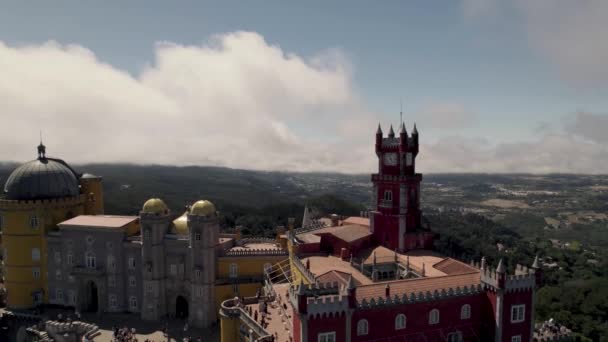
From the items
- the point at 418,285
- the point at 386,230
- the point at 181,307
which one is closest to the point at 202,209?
the point at 181,307

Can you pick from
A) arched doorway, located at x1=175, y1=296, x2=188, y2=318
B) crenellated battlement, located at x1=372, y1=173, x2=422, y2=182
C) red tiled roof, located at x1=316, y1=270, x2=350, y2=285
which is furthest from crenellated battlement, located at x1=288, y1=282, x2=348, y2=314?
arched doorway, located at x1=175, y1=296, x2=188, y2=318

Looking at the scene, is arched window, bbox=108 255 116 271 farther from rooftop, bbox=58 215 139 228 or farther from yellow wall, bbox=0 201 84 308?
yellow wall, bbox=0 201 84 308

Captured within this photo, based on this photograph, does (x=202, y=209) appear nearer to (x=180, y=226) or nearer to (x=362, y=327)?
(x=180, y=226)

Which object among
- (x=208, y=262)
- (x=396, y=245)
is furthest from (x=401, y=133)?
(x=208, y=262)

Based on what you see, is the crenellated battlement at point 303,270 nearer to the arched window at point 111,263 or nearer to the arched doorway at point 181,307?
the arched doorway at point 181,307

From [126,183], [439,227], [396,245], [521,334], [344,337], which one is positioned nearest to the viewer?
[344,337]

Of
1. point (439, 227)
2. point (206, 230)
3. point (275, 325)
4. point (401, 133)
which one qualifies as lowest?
point (439, 227)

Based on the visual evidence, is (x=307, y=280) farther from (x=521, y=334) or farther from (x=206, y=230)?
(x=521, y=334)
